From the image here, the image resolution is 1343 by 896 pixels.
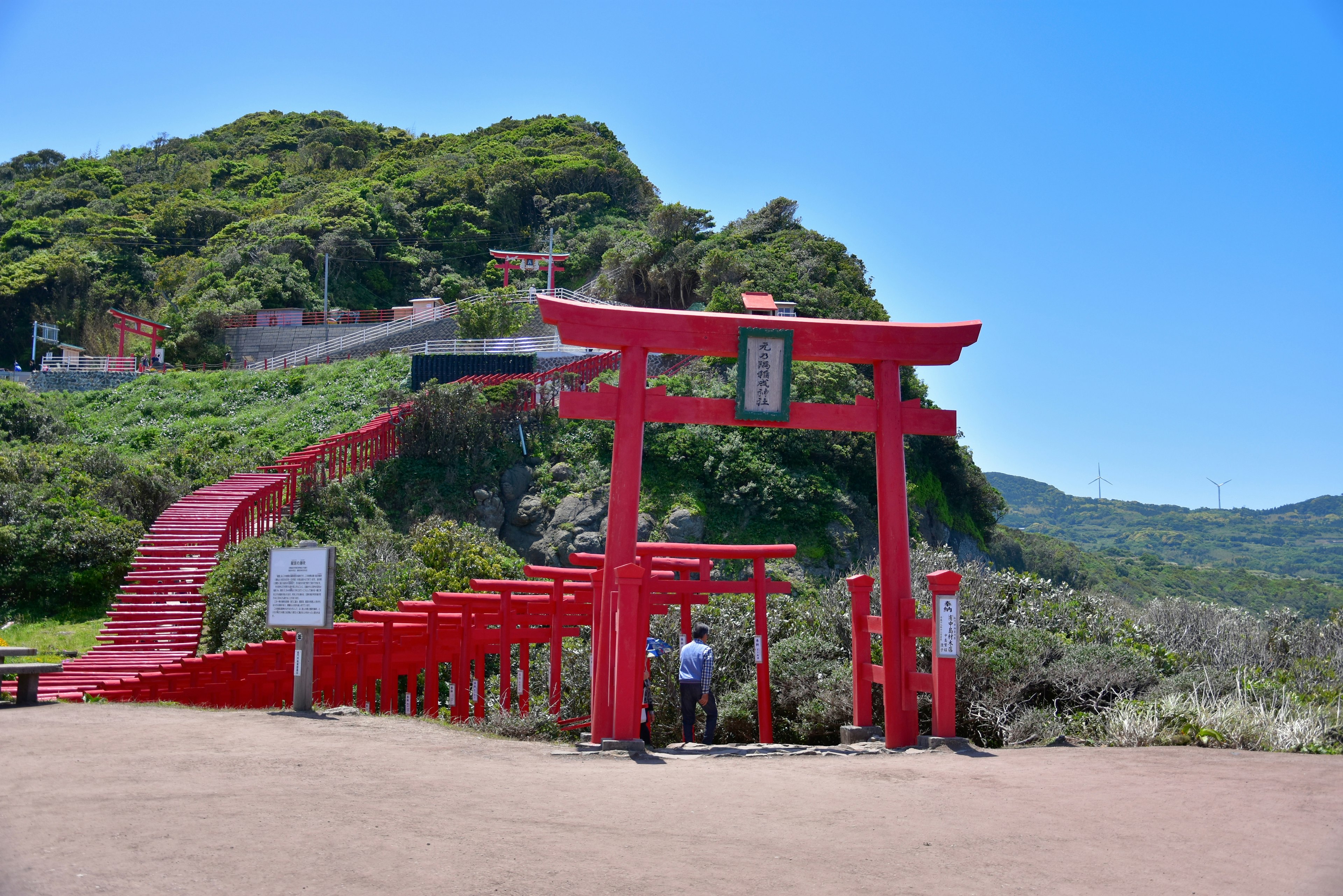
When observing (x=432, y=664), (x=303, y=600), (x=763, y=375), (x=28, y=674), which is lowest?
(x=432, y=664)

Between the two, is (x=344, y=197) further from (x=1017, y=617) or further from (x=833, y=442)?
(x=1017, y=617)

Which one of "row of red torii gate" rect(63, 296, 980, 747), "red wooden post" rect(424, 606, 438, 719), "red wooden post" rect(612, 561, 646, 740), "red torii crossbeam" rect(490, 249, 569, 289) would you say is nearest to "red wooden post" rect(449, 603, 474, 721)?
"row of red torii gate" rect(63, 296, 980, 747)

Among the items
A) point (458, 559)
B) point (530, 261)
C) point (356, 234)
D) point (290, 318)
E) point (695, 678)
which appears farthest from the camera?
point (356, 234)

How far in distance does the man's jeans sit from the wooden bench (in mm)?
5821

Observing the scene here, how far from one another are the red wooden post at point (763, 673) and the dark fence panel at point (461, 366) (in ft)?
66.6

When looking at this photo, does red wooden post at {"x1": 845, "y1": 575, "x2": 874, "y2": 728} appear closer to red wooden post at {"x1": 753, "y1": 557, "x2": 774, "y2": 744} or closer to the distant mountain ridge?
red wooden post at {"x1": 753, "y1": 557, "x2": 774, "y2": 744}

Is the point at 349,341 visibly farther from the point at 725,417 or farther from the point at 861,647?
the point at 861,647

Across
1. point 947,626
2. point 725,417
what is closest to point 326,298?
point 725,417

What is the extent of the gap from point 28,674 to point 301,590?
7.88 ft

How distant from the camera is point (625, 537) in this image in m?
9.71

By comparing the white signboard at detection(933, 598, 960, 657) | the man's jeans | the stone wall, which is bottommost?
the man's jeans

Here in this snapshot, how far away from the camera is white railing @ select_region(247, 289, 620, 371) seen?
1619 inches

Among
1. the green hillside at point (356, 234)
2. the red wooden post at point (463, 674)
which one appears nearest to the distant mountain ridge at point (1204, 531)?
the green hillside at point (356, 234)

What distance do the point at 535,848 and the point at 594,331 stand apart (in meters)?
5.73
